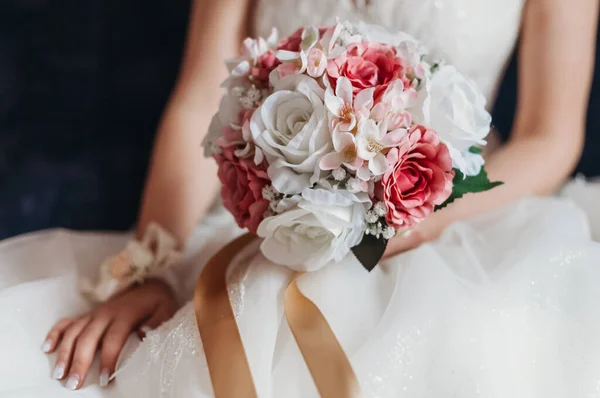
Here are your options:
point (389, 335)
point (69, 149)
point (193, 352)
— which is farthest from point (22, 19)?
point (389, 335)

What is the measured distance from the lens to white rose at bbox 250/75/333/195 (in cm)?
58

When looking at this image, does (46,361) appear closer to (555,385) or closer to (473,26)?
(555,385)

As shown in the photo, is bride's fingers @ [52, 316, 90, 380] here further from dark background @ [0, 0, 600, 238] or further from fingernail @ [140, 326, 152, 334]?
dark background @ [0, 0, 600, 238]

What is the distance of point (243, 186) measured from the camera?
0.65 metres

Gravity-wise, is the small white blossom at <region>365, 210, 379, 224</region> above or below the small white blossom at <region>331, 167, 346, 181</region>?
below

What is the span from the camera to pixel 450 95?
633 millimetres

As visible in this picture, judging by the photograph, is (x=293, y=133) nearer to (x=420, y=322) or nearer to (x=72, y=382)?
(x=420, y=322)

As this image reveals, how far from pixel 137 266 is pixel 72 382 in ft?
0.67

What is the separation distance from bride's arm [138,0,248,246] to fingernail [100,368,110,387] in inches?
11.4

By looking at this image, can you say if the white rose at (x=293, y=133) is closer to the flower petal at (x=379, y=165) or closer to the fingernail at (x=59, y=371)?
the flower petal at (x=379, y=165)

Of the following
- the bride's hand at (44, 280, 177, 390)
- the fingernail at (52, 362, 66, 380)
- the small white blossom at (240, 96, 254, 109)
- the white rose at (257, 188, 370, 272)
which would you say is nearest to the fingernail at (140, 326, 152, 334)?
the bride's hand at (44, 280, 177, 390)

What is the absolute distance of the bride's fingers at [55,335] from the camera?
72cm

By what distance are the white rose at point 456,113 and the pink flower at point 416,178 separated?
3 cm

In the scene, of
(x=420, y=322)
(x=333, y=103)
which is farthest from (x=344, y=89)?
(x=420, y=322)
